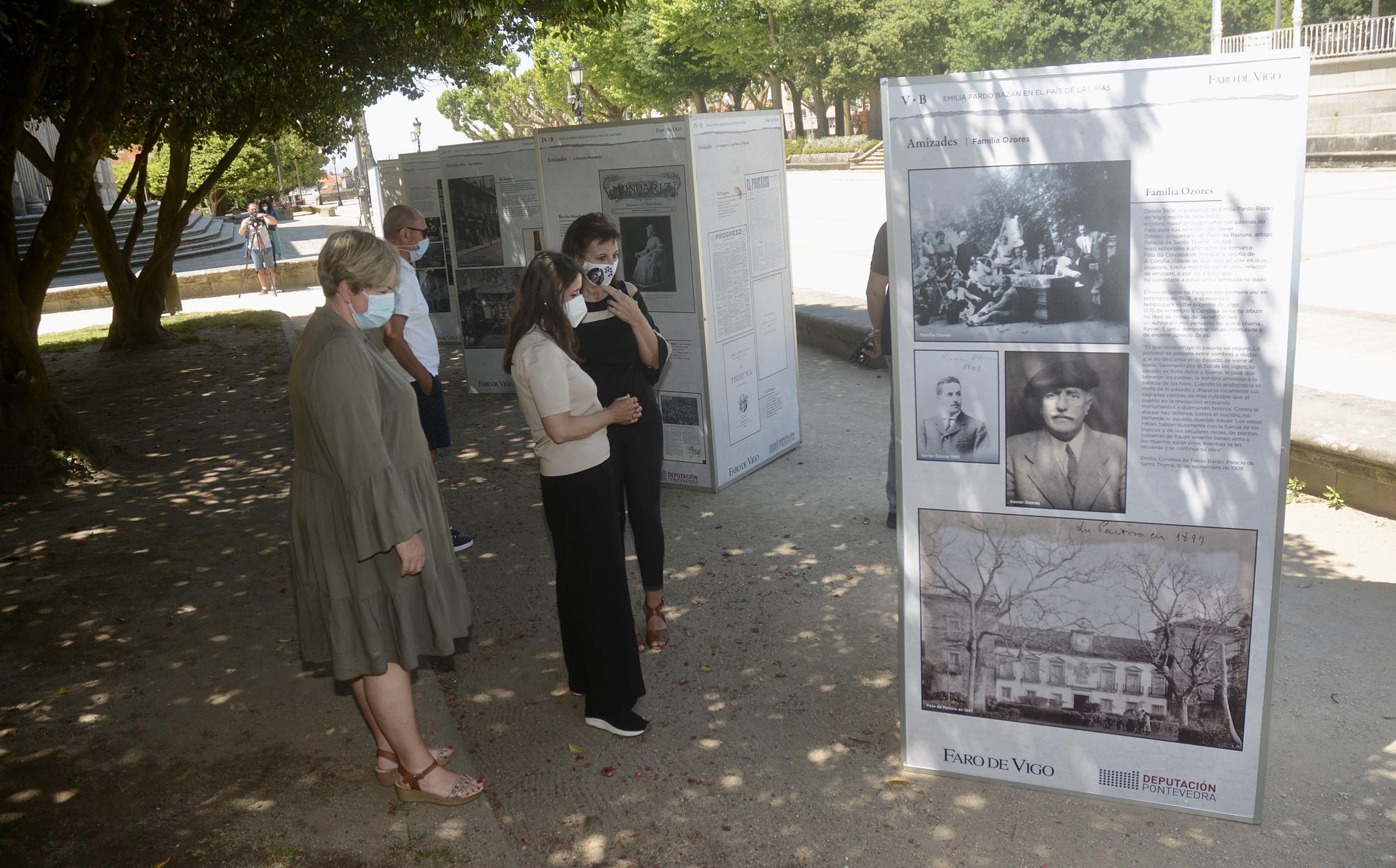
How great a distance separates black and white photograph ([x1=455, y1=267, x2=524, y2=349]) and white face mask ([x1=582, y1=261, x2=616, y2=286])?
5887 millimetres

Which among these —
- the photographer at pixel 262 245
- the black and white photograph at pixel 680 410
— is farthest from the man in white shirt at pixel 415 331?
the photographer at pixel 262 245

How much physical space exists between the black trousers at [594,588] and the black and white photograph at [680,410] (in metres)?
3.00

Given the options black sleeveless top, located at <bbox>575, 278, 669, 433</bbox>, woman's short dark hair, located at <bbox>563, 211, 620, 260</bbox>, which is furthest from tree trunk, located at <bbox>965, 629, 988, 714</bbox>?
woman's short dark hair, located at <bbox>563, 211, 620, 260</bbox>

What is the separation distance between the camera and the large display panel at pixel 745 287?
712cm

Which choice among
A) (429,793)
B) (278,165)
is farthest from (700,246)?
(278,165)

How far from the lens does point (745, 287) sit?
7547 mm

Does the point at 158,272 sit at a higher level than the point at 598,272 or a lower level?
lower

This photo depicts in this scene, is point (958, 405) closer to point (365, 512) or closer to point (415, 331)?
point (365, 512)

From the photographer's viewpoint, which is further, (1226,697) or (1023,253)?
(1226,697)

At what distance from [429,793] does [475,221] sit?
7.60m

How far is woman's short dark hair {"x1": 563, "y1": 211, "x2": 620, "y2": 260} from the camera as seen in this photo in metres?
4.92

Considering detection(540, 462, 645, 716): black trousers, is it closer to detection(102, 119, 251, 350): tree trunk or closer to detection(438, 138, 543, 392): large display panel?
detection(438, 138, 543, 392): large display panel

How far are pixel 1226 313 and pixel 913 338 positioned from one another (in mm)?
888

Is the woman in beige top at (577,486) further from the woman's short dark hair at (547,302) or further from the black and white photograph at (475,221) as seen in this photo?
the black and white photograph at (475,221)
